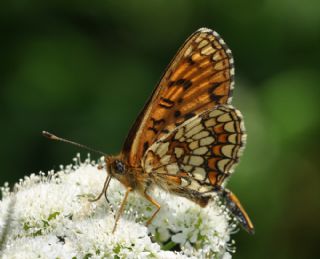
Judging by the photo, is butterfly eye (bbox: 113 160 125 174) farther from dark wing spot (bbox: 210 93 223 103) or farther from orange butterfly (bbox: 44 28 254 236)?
dark wing spot (bbox: 210 93 223 103)

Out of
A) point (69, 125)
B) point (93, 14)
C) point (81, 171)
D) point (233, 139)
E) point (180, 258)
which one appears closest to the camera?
point (180, 258)

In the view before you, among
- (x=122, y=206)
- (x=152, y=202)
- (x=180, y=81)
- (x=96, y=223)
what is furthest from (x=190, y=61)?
(x=96, y=223)

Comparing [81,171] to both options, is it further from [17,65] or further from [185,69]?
[17,65]

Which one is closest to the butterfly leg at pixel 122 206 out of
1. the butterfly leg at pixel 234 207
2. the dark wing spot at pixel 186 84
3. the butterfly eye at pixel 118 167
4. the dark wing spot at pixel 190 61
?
the butterfly eye at pixel 118 167

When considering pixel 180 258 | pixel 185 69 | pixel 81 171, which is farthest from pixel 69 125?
pixel 180 258

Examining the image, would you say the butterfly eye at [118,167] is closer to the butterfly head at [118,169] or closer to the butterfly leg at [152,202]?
the butterfly head at [118,169]
